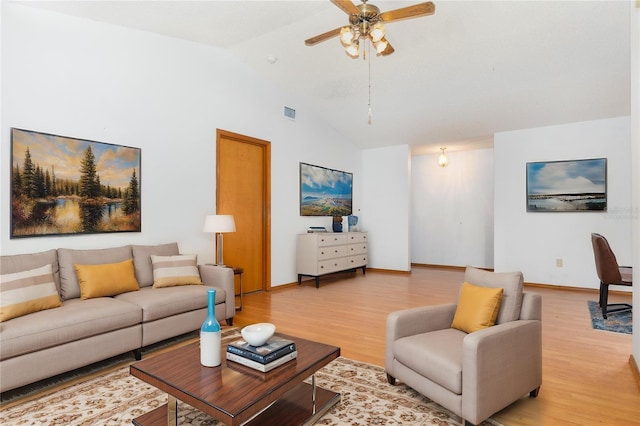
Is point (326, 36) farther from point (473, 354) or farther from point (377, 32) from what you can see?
point (473, 354)

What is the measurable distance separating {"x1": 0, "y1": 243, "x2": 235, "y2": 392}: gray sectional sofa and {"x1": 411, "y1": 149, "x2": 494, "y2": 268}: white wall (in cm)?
591

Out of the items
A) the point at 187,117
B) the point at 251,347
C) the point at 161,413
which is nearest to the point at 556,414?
the point at 251,347

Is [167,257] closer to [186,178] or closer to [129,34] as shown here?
[186,178]

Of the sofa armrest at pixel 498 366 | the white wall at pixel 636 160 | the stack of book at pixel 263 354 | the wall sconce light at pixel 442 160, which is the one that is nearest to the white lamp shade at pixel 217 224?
the stack of book at pixel 263 354

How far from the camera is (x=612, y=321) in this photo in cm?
409

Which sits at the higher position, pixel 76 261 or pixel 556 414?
pixel 76 261

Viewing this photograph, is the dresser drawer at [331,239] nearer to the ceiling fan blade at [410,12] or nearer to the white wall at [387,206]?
the white wall at [387,206]

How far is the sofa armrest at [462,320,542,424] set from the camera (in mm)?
1898

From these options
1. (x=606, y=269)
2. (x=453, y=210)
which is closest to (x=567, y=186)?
(x=606, y=269)

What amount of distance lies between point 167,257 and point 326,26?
3.25m

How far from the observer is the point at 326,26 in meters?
4.40

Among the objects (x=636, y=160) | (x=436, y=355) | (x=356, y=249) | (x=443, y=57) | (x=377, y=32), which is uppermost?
(x=443, y=57)

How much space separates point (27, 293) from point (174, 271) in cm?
125

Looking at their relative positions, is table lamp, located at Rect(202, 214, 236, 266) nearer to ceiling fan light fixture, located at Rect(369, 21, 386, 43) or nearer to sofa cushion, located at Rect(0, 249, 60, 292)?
sofa cushion, located at Rect(0, 249, 60, 292)
